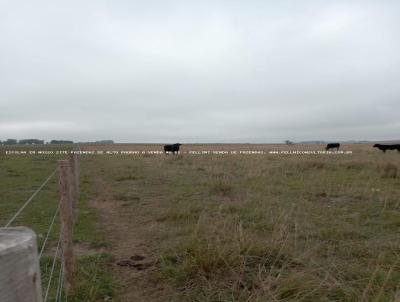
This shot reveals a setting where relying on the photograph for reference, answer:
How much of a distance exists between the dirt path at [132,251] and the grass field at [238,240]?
0.02 meters

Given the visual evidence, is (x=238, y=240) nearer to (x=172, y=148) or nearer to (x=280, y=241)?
(x=280, y=241)

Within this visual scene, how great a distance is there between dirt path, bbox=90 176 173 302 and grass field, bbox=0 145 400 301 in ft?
0.05

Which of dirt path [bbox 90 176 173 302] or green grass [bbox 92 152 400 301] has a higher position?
green grass [bbox 92 152 400 301]

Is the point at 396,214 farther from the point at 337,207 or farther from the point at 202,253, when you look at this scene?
the point at 202,253

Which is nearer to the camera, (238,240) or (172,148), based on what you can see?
(238,240)

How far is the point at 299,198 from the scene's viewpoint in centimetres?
944

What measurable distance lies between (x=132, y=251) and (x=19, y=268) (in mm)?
4745

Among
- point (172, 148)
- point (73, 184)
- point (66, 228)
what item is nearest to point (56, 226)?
point (73, 184)

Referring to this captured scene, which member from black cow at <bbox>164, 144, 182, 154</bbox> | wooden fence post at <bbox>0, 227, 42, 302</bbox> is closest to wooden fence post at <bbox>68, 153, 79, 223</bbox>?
wooden fence post at <bbox>0, 227, 42, 302</bbox>

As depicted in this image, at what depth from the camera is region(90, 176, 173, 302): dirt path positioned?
4402mm

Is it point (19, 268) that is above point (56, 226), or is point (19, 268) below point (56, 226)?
above

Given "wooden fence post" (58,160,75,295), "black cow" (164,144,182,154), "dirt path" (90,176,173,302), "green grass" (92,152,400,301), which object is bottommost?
"dirt path" (90,176,173,302)

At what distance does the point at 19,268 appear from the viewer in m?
1.24

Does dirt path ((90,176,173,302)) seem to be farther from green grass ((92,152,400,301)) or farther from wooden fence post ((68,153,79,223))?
wooden fence post ((68,153,79,223))
